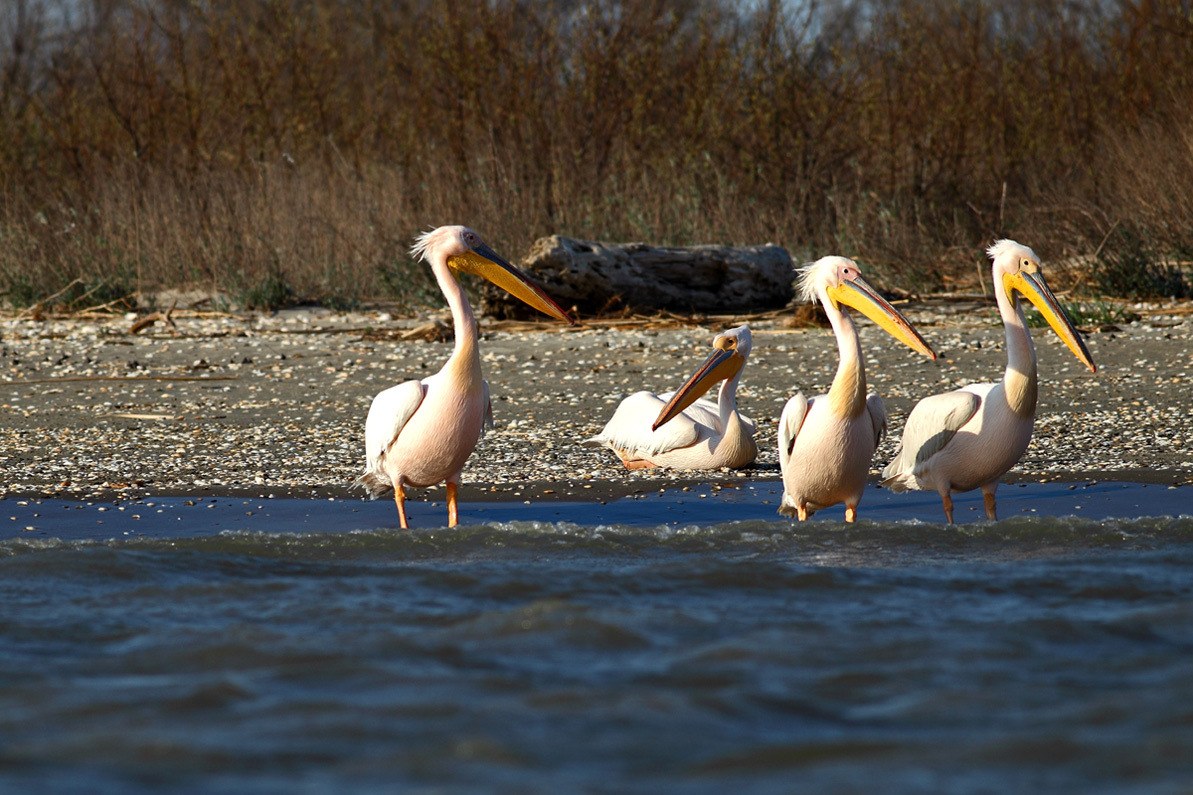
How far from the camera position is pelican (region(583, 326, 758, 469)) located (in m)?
5.71

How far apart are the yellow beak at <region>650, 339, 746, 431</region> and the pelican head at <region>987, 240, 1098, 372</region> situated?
1289mm

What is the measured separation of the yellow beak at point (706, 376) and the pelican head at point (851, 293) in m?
0.74

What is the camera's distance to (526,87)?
12508mm

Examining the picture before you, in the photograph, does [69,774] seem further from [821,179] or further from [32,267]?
[821,179]

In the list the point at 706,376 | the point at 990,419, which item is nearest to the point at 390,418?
the point at 706,376

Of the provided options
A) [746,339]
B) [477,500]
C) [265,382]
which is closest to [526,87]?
[265,382]

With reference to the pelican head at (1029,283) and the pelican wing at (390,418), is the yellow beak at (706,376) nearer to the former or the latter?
the pelican wing at (390,418)

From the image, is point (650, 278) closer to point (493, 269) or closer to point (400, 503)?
point (493, 269)

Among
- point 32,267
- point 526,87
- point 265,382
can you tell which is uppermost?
point 526,87

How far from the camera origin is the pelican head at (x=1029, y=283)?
193 inches

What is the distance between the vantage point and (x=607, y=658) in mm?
3193

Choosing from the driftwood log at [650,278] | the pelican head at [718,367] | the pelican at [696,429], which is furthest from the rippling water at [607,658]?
the driftwood log at [650,278]

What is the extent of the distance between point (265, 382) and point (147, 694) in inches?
186

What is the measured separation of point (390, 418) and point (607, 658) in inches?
78.3
